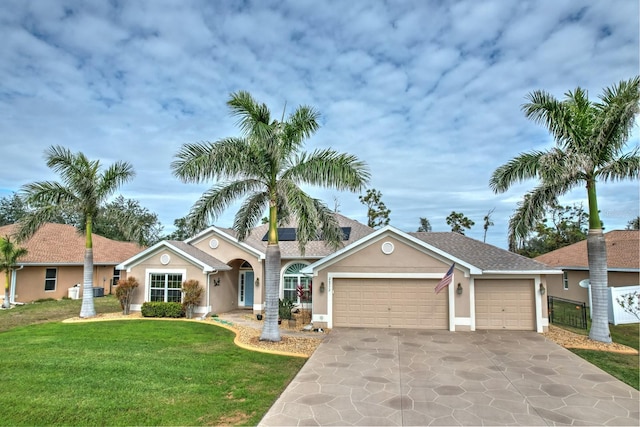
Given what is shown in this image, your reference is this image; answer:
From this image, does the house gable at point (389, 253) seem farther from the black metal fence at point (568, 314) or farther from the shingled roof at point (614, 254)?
the shingled roof at point (614, 254)

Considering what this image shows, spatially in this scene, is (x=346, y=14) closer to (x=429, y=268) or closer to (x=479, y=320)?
(x=429, y=268)

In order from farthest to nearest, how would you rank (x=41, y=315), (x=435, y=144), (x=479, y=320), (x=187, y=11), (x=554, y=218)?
1. (x=554, y=218)
2. (x=435, y=144)
3. (x=41, y=315)
4. (x=479, y=320)
5. (x=187, y=11)

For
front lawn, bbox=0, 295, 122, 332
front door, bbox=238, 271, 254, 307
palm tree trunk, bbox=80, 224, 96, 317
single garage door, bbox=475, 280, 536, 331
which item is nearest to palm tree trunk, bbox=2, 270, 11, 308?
front lawn, bbox=0, 295, 122, 332

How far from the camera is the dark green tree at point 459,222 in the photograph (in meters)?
47.1

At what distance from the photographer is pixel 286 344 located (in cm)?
1166

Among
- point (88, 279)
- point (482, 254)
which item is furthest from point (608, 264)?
point (88, 279)

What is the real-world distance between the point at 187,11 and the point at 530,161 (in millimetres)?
12616

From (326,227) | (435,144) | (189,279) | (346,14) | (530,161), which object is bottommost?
(189,279)

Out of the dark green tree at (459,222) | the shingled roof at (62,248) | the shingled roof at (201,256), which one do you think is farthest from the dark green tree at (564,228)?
the shingled roof at (62,248)

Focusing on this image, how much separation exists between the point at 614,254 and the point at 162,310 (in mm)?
25211

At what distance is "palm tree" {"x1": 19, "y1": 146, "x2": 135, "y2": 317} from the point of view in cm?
1532

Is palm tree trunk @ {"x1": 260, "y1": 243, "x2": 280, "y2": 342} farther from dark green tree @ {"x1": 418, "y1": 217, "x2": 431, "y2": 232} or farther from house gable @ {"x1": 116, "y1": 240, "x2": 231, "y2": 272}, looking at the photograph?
dark green tree @ {"x1": 418, "y1": 217, "x2": 431, "y2": 232}

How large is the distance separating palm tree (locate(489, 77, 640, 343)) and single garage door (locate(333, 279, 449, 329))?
14.1 ft

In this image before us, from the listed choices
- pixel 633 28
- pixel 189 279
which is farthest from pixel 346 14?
pixel 189 279
